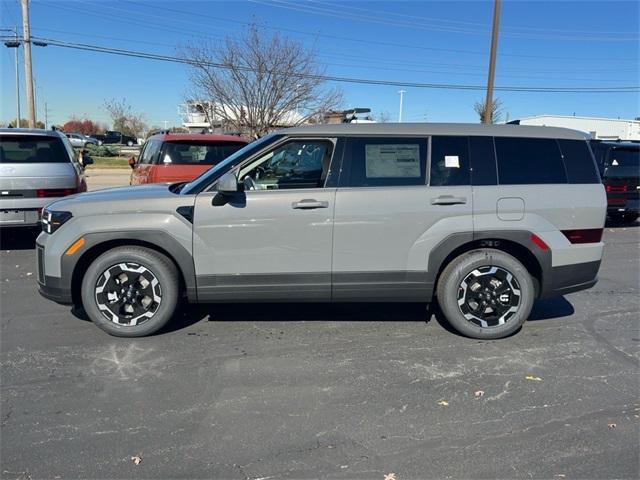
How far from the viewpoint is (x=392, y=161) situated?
14.4ft

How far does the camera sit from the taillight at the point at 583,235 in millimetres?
4480

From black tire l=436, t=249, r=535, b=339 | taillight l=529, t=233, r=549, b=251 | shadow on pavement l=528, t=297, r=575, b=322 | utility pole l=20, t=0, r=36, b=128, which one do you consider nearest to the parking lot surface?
shadow on pavement l=528, t=297, r=575, b=322

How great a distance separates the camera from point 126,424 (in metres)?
3.11

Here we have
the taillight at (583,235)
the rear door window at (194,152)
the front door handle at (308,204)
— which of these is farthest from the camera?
the rear door window at (194,152)

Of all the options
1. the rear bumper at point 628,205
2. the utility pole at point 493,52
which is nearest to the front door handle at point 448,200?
the rear bumper at point 628,205

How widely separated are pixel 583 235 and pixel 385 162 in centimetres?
188

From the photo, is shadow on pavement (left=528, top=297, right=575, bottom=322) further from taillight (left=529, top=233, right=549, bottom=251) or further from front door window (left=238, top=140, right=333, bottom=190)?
front door window (left=238, top=140, right=333, bottom=190)

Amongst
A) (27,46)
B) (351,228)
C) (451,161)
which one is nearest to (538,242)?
(451,161)

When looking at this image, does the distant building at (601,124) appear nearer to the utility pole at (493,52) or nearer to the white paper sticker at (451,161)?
the utility pole at (493,52)

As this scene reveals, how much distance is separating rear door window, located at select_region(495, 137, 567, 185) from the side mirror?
2268mm

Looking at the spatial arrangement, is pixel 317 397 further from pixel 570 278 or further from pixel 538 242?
pixel 570 278

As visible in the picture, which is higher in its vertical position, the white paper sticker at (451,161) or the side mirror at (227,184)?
the white paper sticker at (451,161)

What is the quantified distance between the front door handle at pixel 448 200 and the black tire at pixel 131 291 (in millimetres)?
2302

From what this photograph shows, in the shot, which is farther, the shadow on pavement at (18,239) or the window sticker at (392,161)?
the shadow on pavement at (18,239)
